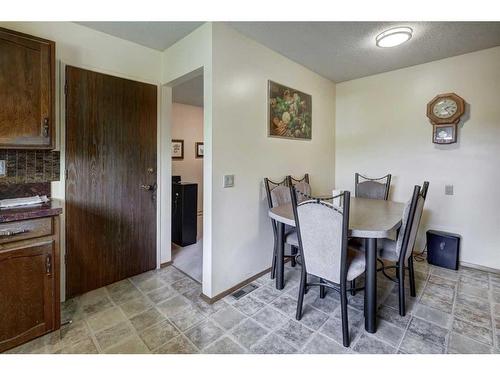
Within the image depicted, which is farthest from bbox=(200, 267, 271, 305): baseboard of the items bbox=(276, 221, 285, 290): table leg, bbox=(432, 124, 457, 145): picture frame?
bbox=(432, 124, 457, 145): picture frame

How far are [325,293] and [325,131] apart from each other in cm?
228

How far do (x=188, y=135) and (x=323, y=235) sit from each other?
4.10 metres

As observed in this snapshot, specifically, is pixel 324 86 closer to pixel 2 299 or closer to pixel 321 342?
pixel 321 342

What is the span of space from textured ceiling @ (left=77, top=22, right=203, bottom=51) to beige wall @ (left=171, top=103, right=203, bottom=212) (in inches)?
96.4

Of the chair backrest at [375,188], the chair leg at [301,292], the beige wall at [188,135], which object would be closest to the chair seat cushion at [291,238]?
the chair leg at [301,292]

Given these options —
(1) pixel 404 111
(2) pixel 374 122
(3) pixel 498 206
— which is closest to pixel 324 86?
(2) pixel 374 122

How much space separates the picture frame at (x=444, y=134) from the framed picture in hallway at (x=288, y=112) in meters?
1.44

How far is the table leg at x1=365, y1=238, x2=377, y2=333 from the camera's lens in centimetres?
174

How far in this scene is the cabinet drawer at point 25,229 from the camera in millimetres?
1522

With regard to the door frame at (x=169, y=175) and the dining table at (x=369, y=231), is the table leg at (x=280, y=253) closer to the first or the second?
the dining table at (x=369, y=231)

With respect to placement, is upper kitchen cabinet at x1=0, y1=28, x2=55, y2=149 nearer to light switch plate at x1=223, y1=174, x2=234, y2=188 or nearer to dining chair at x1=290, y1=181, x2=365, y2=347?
light switch plate at x1=223, y1=174, x2=234, y2=188

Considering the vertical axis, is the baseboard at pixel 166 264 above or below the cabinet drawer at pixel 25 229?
below

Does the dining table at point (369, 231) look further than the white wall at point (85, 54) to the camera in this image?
No

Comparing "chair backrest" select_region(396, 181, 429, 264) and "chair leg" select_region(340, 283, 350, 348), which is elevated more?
"chair backrest" select_region(396, 181, 429, 264)
